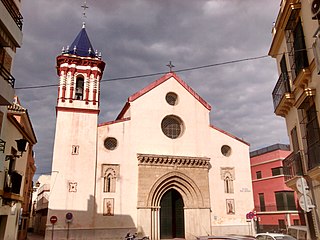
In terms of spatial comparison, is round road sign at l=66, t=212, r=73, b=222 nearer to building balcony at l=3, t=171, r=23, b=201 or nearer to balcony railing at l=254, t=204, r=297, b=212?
building balcony at l=3, t=171, r=23, b=201

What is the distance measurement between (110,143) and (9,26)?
A: 43.0 feet

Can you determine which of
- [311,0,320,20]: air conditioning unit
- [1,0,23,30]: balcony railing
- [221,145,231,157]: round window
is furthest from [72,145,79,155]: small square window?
[311,0,320,20]: air conditioning unit

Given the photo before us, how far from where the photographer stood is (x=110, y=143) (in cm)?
2330

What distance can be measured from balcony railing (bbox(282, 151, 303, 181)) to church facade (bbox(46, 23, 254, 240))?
11.1m

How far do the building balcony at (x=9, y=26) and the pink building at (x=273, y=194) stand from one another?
85.7ft

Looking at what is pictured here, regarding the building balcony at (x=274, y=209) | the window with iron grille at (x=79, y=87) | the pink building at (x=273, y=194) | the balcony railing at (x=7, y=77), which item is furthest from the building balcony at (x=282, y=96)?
the building balcony at (x=274, y=209)

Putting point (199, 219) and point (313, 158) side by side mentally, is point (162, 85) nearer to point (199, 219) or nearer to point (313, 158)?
point (199, 219)

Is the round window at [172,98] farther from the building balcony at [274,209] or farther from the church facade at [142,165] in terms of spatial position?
the building balcony at [274,209]

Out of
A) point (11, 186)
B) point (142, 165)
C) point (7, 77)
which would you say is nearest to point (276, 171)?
point (142, 165)

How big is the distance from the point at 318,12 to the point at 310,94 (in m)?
2.96

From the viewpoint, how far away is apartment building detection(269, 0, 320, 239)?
34.3 ft

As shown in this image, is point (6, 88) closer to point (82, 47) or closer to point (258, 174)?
point (82, 47)

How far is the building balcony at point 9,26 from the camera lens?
11141mm

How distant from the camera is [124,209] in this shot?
2166 cm
